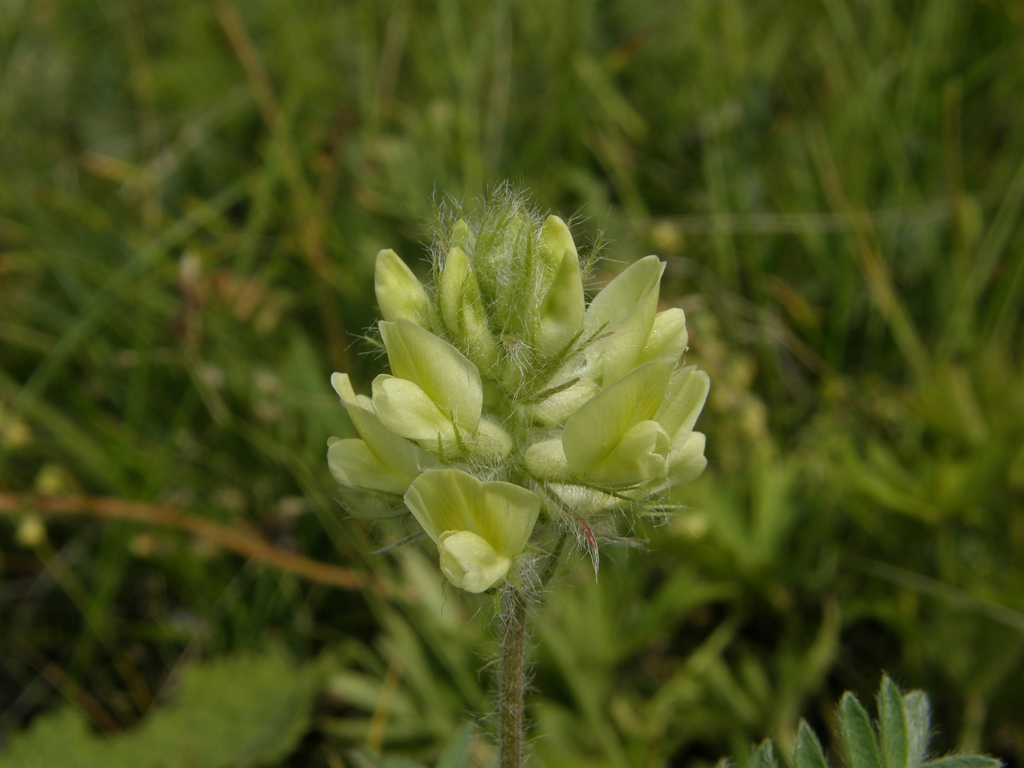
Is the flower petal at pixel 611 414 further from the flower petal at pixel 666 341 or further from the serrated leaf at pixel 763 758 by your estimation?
the serrated leaf at pixel 763 758

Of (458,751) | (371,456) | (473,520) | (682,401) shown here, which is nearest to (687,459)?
(682,401)

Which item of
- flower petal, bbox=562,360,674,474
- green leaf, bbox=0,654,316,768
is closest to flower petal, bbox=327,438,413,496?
flower petal, bbox=562,360,674,474

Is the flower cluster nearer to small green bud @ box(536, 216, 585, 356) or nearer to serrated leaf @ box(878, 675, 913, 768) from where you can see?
small green bud @ box(536, 216, 585, 356)

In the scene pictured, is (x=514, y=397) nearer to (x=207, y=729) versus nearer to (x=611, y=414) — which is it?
(x=611, y=414)

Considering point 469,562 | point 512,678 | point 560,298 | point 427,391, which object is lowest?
point 512,678

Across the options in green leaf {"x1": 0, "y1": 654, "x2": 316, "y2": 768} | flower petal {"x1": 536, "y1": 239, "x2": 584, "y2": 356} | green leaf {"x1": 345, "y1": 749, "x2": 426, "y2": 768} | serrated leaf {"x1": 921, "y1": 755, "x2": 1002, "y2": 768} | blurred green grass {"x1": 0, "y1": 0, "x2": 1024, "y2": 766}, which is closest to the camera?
serrated leaf {"x1": 921, "y1": 755, "x2": 1002, "y2": 768}

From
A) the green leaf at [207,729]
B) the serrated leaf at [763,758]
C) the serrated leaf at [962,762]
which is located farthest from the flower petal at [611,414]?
the green leaf at [207,729]

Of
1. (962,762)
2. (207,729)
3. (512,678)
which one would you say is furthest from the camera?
(207,729)
